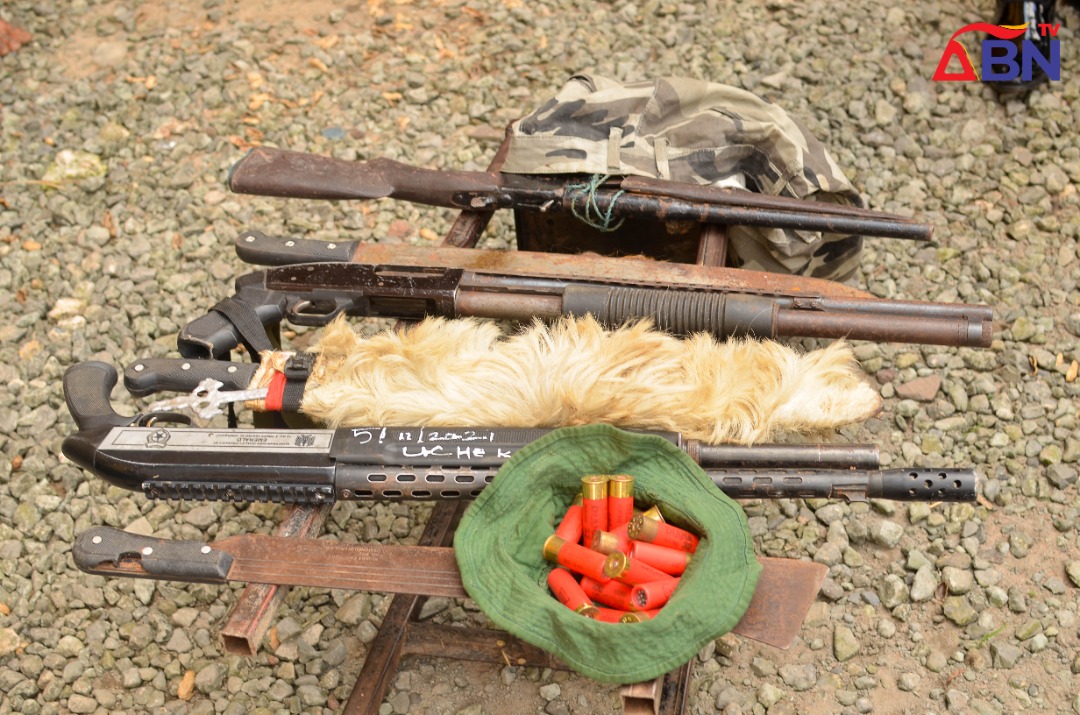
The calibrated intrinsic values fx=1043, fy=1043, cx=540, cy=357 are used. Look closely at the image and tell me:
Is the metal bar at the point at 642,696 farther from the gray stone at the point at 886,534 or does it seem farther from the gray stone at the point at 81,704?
the gray stone at the point at 81,704

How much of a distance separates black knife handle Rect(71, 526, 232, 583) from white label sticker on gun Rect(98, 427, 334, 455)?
0.23 metres

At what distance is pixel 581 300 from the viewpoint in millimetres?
2949

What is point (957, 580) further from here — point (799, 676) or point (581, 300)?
point (581, 300)

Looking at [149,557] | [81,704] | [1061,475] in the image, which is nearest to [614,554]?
[149,557]

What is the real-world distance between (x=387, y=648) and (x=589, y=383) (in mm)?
999

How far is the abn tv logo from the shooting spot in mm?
4809

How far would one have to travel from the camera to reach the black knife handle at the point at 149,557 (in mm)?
2352

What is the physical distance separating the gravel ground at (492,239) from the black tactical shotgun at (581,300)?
784mm

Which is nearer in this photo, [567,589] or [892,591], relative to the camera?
[567,589]

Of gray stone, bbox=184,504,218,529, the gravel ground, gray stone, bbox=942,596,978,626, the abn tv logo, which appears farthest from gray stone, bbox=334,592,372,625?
the abn tv logo

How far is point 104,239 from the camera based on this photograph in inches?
177

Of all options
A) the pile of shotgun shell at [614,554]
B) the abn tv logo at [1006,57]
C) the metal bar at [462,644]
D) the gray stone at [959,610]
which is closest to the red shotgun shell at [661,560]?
the pile of shotgun shell at [614,554]

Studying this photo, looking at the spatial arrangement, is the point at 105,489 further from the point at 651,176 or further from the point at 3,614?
the point at 651,176

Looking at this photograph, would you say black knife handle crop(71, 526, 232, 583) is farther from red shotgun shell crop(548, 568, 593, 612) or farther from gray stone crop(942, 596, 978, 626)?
gray stone crop(942, 596, 978, 626)
